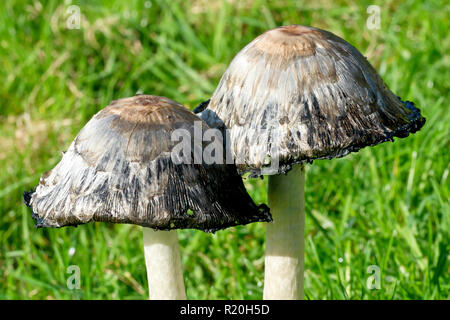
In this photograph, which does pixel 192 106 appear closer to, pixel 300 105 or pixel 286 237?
pixel 286 237

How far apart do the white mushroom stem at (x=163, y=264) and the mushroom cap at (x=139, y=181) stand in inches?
15.7

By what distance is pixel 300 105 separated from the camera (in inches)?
85.4

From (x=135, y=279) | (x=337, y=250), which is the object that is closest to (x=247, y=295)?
(x=337, y=250)

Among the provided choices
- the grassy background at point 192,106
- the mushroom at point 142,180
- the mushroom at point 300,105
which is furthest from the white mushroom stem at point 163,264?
the grassy background at point 192,106

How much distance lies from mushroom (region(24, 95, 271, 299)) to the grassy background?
113cm

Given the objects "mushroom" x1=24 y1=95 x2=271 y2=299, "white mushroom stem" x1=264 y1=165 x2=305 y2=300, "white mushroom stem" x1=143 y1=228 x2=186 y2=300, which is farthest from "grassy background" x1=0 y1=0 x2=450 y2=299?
"mushroom" x1=24 y1=95 x2=271 y2=299

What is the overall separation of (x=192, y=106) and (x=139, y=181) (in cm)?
297

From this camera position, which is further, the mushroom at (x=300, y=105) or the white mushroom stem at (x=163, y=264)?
the white mushroom stem at (x=163, y=264)

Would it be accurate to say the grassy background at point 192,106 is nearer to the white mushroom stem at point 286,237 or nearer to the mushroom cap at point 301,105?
the white mushroom stem at point 286,237

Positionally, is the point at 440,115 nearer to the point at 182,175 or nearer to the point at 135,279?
the point at 135,279

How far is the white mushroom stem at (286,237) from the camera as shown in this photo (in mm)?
2576

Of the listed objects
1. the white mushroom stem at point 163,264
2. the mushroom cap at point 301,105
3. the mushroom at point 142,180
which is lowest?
the white mushroom stem at point 163,264

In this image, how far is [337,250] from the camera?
11.3 ft

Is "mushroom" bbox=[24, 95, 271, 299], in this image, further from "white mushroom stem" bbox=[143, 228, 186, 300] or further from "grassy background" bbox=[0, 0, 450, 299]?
"grassy background" bbox=[0, 0, 450, 299]
